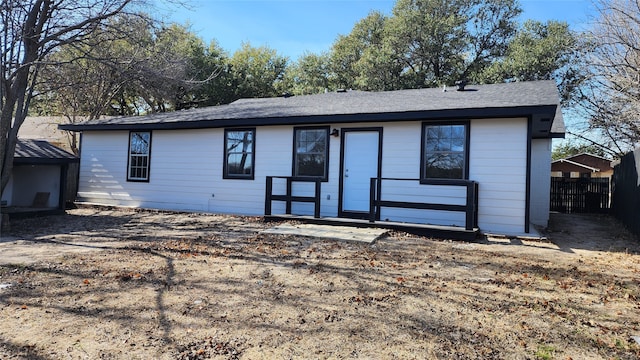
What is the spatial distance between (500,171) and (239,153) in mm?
6000

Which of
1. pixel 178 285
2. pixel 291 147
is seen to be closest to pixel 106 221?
pixel 291 147

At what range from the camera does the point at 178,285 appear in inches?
152

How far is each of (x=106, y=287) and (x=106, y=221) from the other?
5454 mm

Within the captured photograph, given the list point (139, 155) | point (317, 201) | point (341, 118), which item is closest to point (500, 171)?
point (341, 118)

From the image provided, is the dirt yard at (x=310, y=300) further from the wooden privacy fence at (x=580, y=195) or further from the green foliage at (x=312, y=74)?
the green foliage at (x=312, y=74)

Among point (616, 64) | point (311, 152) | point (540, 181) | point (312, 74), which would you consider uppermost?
point (312, 74)

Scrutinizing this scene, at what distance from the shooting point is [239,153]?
986 centimetres

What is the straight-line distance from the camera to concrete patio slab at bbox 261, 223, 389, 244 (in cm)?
654

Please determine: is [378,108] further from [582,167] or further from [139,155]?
[582,167]

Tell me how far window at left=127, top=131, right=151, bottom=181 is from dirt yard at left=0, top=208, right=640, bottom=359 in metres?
4.78

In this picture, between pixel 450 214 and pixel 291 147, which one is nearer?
pixel 450 214

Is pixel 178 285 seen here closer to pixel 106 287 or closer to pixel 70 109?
pixel 106 287

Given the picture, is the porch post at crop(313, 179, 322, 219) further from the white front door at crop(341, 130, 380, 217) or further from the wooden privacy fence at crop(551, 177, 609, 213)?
the wooden privacy fence at crop(551, 177, 609, 213)

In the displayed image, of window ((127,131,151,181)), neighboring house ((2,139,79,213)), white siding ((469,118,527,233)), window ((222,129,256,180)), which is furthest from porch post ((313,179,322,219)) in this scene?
neighboring house ((2,139,79,213))
